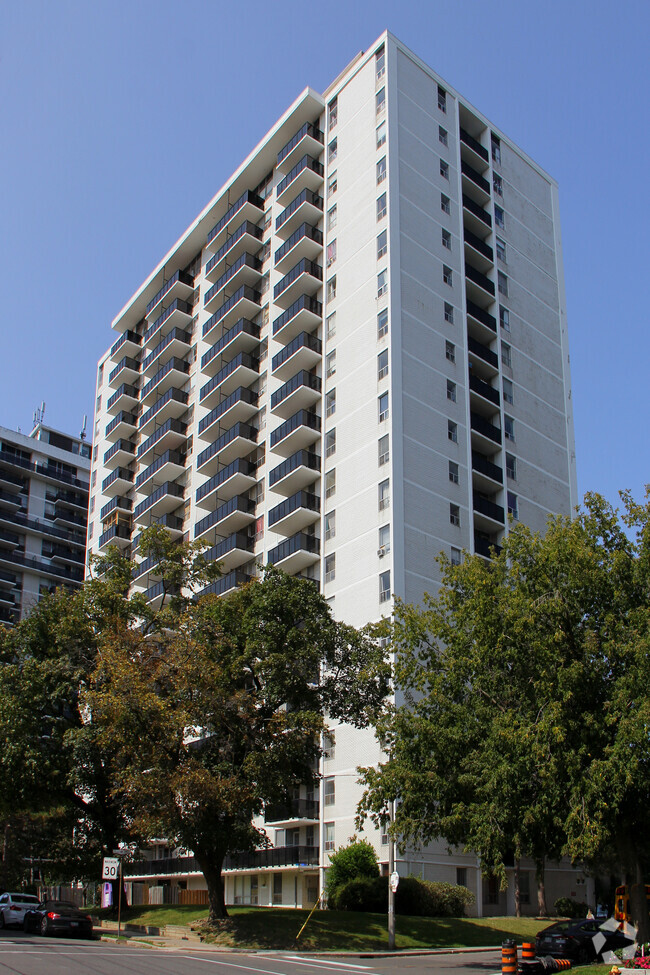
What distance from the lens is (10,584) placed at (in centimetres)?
10200

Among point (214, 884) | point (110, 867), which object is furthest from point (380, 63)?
point (110, 867)

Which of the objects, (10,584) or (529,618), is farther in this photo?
(10,584)

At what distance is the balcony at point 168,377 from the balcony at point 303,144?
19712 mm

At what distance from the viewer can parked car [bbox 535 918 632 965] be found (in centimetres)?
2884

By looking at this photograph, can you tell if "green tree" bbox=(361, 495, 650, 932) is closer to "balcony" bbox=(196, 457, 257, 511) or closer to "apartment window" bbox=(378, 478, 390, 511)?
"apartment window" bbox=(378, 478, 390, 511)

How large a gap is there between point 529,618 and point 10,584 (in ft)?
277

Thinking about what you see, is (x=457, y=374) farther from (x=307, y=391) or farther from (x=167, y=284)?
(x=167, y=284)

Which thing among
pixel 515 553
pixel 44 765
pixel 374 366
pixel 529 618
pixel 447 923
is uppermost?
pixel 374 366

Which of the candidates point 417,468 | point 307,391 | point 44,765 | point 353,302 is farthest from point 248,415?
point 44,765

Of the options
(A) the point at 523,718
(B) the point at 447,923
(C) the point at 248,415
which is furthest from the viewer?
(C) the point at 248,415

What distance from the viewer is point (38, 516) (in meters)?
110

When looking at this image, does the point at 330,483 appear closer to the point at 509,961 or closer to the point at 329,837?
the point at 329,837

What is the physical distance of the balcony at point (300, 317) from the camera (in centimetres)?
6359

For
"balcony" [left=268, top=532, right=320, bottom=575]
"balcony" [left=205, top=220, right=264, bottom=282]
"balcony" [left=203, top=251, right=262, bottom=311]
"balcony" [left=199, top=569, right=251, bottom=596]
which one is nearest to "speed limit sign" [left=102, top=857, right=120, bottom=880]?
"balcony" [left=268, top=532, right=320, bottom=575]
